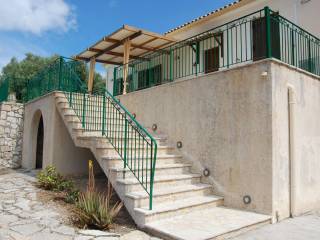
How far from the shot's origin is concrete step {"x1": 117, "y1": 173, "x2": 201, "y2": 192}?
17.2ft

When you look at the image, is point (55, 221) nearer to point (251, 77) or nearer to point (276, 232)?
point (276, 232)

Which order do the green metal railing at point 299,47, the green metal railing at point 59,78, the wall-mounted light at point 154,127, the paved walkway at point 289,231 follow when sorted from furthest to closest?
1. the green metal railing at point 59,78
2. the wall-mounted light at point 154,127
3. the green metal railing at point 299,47
4. the paved walkway at point 289,231

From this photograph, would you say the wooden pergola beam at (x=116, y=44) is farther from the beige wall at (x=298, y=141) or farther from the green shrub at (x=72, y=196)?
the green shrub at (x=72, y=196)

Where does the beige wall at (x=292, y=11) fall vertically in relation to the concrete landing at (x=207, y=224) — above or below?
above

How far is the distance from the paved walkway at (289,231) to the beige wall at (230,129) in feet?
1.35

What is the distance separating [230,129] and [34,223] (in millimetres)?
4013

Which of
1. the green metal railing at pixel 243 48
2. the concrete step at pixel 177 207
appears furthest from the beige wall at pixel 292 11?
the concrete step at pixel 177 207

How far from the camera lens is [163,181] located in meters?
5.73

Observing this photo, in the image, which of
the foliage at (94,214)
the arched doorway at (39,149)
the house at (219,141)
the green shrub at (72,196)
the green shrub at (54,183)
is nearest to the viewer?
the foliage at (94,214)

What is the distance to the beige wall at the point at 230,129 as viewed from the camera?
5.39m

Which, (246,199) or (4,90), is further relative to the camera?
(4,90)

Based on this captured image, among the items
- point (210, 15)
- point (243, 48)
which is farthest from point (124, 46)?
point (243, 48)

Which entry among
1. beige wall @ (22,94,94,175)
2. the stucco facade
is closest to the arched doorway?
beige wall @ (22,94,94,175)

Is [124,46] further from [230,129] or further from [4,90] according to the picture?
[230,129]
